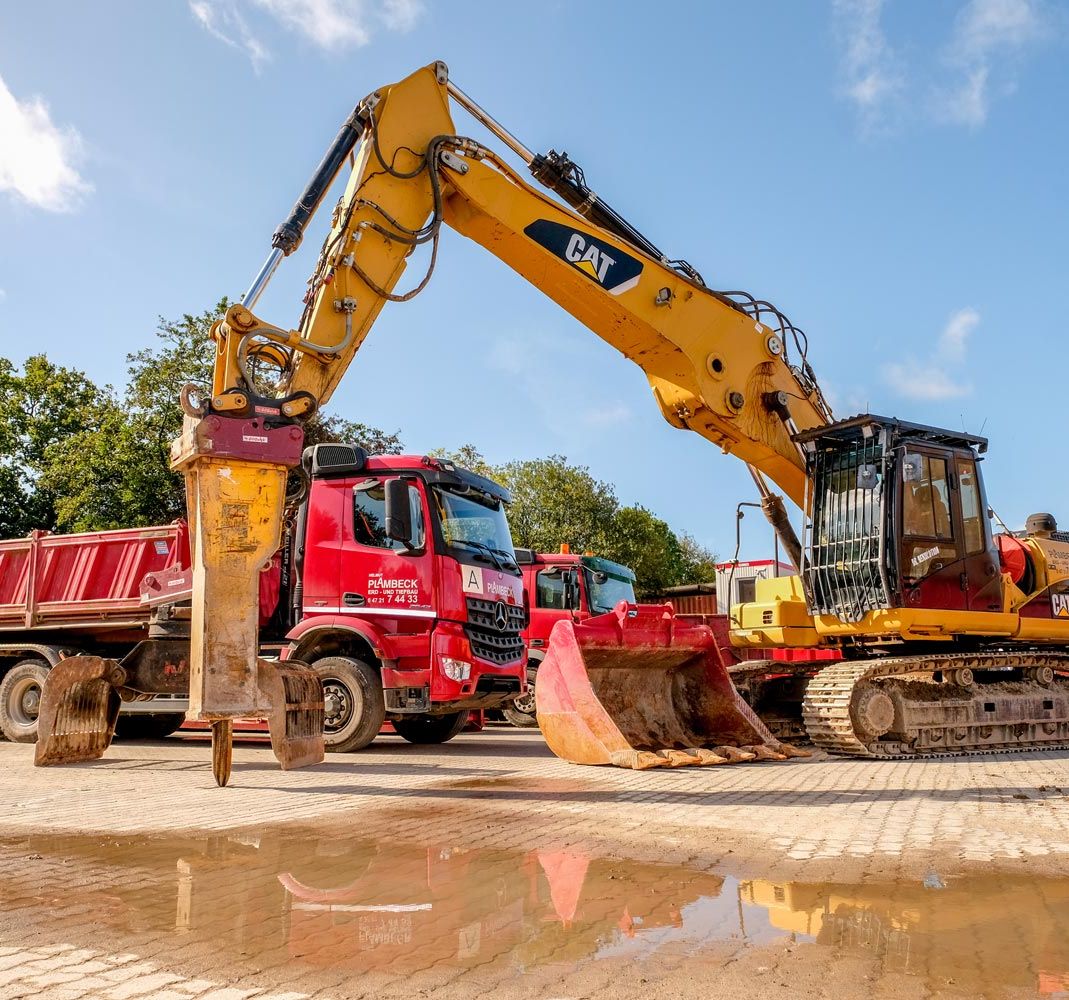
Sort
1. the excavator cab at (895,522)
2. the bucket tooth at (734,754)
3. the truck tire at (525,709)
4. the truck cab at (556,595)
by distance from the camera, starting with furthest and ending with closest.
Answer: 1. the truck cab at (556,595)
2. the truck tire at (525,709)
3. the excavator cab at (895,522)
4. the bucket tooth at (734,754)

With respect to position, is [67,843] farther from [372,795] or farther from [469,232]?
[469,232]

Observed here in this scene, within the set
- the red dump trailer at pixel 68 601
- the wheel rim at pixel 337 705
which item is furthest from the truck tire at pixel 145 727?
the wheel rim at pixel 337 705

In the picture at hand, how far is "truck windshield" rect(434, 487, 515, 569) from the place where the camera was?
34.6ft

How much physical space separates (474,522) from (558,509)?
91.5ft

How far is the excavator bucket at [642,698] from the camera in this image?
28.5ft

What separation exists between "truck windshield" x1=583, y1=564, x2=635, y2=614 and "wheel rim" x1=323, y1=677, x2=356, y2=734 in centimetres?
610

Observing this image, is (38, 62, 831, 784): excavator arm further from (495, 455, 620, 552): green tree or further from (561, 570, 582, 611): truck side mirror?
(495, 455, 620, 552): green tree

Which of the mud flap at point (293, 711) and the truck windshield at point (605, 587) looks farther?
the truck windshield at point (605, 587)

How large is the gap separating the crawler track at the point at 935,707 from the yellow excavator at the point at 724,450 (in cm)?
2

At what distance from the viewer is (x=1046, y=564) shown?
11328 millimetres

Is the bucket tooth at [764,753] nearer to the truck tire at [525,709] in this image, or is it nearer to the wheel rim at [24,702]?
the truck tire at [525,709]

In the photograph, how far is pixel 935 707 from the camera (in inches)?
390

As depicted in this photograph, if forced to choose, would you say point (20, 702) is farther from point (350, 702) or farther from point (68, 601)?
point (350, 702)

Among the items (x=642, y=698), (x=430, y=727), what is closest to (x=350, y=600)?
(x=430, y=727)
